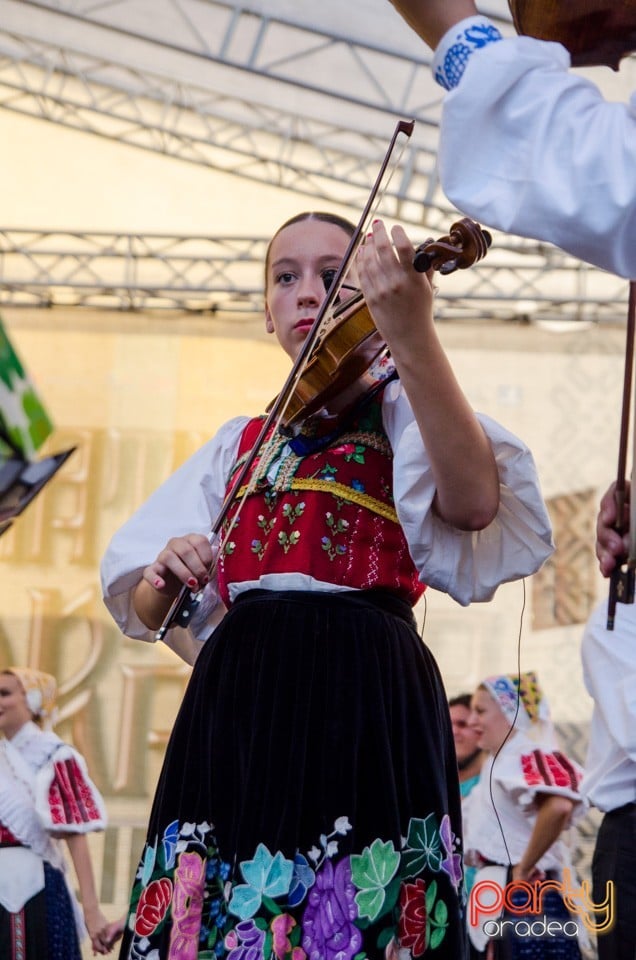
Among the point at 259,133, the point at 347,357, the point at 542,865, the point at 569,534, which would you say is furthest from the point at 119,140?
the point at 347,357

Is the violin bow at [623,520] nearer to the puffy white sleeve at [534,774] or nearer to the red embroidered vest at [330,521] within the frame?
the red embroidered vest at [330,521]

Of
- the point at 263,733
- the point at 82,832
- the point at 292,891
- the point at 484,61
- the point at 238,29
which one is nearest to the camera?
the point at 484,61

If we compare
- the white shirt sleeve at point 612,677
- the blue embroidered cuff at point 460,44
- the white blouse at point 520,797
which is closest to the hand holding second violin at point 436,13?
the blue embroidered cuff at point 460,44

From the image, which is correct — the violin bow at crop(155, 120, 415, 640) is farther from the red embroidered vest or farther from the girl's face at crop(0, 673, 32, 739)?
the girl's face at crop(0, 673, 32, 739)

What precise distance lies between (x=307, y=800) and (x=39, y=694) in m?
3.45

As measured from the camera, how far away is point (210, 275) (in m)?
6.18

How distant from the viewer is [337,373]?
1.83m

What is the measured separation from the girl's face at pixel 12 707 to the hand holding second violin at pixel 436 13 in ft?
12.5

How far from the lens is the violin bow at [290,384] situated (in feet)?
5.68

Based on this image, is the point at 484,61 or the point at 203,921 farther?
the point at 203,921

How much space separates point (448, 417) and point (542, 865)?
3.56 meters

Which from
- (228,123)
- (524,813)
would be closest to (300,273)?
(524,813)

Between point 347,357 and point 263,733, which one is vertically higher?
point 347,357

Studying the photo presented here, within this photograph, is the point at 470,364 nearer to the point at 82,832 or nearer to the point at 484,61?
the point at 82,832
